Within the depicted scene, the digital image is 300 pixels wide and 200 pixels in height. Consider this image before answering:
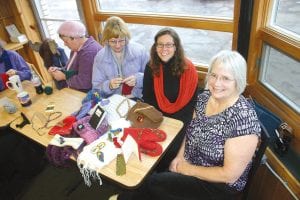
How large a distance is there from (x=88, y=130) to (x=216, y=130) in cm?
74

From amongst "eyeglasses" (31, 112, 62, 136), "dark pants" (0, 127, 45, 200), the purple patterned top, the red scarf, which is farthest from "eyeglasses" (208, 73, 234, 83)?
"dark pants" (0, 127, 45, 200)

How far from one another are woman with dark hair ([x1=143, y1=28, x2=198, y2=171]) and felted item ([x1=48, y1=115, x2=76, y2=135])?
2.03 feet

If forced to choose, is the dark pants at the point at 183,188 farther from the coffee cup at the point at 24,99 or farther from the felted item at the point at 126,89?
the coffee cup at the point at 24,99

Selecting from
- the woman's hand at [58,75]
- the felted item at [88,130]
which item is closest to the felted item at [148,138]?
the felted item at [88,130]

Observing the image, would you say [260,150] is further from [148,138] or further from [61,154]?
[61,154]

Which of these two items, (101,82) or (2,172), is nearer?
(101,82)

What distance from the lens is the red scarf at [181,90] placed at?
189 cm

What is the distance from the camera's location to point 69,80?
7.63ft

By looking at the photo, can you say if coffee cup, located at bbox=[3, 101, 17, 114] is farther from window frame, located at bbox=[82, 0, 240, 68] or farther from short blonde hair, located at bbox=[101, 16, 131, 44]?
window frame, located at bbox=[82, 0, 240, 68]

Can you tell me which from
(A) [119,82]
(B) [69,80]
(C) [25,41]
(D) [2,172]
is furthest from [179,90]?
(C) [25,41]

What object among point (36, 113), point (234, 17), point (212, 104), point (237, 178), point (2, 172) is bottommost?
point (2, 172)

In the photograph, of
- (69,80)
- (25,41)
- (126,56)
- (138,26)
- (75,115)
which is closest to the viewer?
(75,115)

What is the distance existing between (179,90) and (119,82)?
0.46 metres

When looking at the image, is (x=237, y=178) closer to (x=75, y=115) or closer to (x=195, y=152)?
(x=195, y=152)
